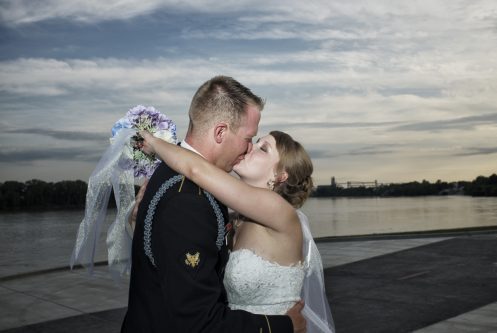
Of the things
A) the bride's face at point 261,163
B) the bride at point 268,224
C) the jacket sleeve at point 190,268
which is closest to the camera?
the jacket sleeve at point 190,268

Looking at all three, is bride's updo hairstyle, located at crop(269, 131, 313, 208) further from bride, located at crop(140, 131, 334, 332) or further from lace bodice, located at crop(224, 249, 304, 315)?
lace bodice, located at crop(224, 249, 304, 315)

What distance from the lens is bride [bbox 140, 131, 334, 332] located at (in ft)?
8.50

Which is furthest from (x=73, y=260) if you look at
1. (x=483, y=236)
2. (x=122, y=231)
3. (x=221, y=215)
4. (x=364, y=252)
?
(x=483, y=236)

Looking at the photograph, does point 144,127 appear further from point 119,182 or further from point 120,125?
point 119,182

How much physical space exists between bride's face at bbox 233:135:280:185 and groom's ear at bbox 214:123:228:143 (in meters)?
1.03

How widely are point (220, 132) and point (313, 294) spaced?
1873 millimetres

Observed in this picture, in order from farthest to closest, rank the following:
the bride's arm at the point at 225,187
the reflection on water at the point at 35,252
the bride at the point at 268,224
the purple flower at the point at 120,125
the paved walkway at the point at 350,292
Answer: the reflection on water at the point at 35,252 < the paved walkway at the point at 350,292 < the purple flower at the point at 120,125 < the bride at the point at 268,224 < the bride's arm at the point at 225,187

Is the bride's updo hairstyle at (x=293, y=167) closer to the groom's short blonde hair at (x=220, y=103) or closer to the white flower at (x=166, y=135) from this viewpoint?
the white flower at (x=166, y=135)

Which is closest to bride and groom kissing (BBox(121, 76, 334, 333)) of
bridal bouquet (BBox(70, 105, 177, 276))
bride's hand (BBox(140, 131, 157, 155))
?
bride's hand (BBox(140, 131, 157, 155))

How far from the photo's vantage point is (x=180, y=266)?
7.18 ft

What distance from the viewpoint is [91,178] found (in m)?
3.29

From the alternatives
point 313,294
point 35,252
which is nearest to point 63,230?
point 35,252

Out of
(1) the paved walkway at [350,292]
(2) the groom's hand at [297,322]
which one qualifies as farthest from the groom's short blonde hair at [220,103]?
(1) the paved walkway at [350,292]

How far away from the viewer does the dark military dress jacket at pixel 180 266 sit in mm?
2189
